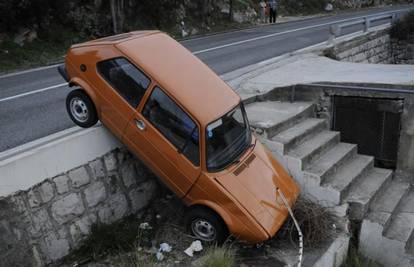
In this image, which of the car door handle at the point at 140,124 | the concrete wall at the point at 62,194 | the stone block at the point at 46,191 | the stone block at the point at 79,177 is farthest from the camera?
the car door handle at the point at 140,124

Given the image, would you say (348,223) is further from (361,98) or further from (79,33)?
(79,33)

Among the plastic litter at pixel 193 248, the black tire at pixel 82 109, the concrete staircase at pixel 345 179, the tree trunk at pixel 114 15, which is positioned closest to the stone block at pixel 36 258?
the plastic litter at pixel 193 248

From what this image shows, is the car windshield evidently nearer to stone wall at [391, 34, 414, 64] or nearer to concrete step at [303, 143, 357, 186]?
concrete step at [303, 143, 357, 186]

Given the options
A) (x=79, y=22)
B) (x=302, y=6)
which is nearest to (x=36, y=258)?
(x=79, y=22)

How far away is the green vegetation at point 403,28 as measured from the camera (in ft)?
59.5

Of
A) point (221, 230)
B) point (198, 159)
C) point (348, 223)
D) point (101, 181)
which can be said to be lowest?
point (348, 223)

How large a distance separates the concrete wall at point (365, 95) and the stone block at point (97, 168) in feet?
13.0

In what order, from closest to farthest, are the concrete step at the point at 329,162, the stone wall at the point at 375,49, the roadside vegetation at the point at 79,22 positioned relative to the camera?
the concrete step at the point at 329,162
the stone wall at the point at 375,49
the roadside vegetation at the point at 79,22

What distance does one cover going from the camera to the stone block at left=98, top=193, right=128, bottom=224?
19.4 ft

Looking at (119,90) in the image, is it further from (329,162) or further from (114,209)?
(329,162)

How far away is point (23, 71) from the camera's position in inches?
522

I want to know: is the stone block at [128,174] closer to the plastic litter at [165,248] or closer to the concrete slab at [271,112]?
the plastic litter at [165,248]

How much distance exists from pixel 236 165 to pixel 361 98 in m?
4.15

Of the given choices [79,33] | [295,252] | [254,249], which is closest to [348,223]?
[295,252]
